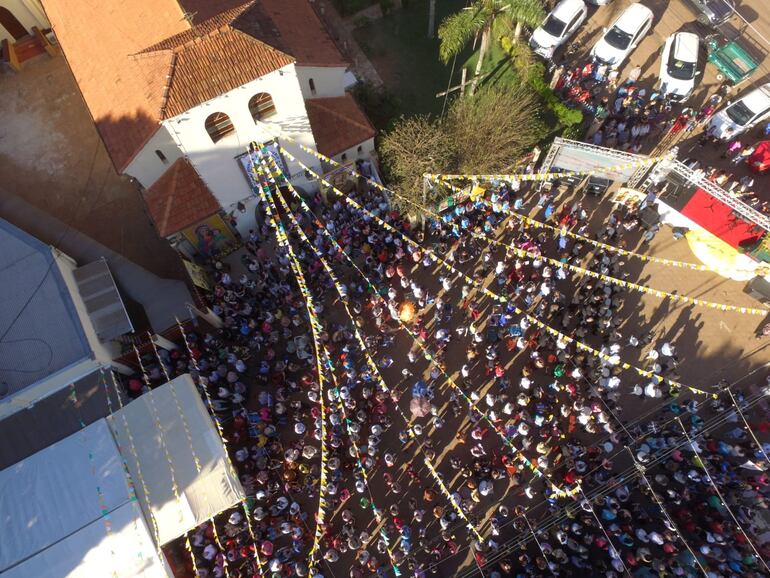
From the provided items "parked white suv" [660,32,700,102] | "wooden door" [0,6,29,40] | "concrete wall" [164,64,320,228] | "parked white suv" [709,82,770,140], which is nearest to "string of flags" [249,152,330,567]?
"concrete wall" [164,64,320,228]

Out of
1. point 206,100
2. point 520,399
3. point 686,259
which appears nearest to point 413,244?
point 520,399

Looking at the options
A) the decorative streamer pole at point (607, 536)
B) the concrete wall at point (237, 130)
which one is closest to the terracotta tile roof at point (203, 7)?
the concrete wall at point (237, 130)

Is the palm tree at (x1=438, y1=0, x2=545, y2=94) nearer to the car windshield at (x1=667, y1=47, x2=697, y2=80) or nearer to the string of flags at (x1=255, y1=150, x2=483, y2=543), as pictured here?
the car windshield at (x1=667, y1=47, x2=697, y2=80)

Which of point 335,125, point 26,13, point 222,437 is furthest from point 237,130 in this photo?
point 26,13

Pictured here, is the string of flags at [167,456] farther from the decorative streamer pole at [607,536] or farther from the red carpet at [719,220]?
the red carpet at [719,220]

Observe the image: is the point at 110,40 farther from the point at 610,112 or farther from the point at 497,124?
the point at 610,112

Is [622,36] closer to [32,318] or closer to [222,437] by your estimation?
[222,437]

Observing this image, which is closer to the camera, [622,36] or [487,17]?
[487,17]
